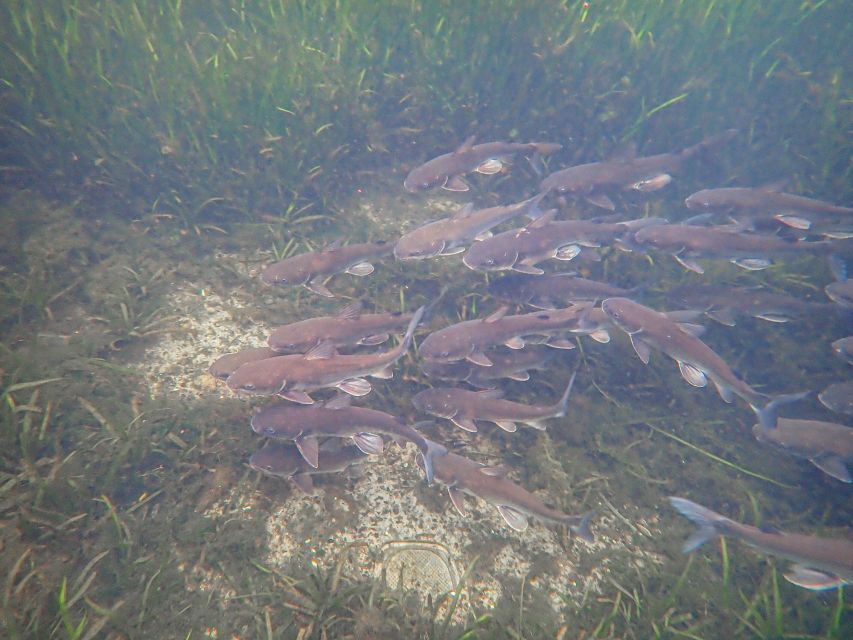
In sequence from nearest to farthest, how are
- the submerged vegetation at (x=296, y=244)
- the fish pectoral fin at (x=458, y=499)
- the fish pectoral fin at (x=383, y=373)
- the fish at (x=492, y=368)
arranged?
the submerged vegetation at (x=296, y=244) → the fish pectoral fin at (x=458, y=499) → the fish pectoral fin at (x=383, y=373) → the fish at (x=492, y=368)

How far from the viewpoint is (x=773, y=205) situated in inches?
258

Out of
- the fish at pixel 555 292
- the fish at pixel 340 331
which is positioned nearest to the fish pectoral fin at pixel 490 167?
the fish at pixel 555 292

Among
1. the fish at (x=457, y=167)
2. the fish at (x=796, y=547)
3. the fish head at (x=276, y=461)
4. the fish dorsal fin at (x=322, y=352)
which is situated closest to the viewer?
the fish at (x=796, y=547)

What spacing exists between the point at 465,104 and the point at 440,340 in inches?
216

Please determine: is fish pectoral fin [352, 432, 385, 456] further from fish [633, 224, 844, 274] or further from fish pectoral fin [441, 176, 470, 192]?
fish [633, 224, 844, 274]

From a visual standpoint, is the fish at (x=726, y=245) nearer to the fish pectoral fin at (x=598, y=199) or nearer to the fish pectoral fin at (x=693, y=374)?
the fish pectoral fin at (x=598, y=199)

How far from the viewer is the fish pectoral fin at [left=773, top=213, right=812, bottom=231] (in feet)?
21.0

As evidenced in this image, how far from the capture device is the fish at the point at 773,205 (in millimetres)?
6371

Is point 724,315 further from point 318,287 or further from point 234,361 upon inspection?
point 234,361

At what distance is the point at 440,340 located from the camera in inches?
195

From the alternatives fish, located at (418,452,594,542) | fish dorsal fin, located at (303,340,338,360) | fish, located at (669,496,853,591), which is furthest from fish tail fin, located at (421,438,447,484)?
fish, located at (669,496,853,591)

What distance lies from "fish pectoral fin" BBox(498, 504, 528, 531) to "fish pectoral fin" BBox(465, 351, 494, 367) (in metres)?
1.54

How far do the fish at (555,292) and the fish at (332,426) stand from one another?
2590 mm

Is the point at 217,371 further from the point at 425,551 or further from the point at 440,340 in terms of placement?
the point at 425,551
